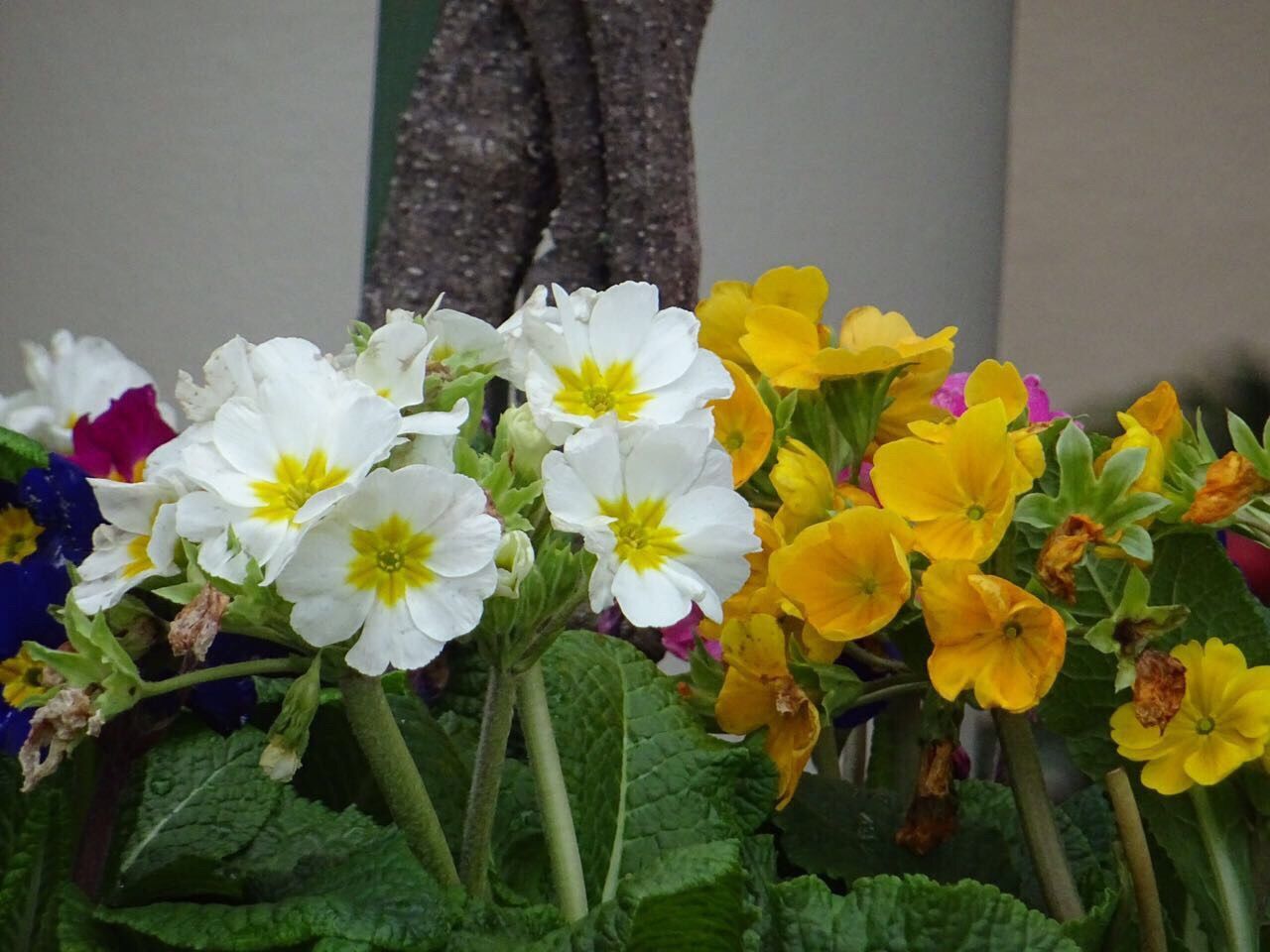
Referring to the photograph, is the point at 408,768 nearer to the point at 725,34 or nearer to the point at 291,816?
the point at 291,816

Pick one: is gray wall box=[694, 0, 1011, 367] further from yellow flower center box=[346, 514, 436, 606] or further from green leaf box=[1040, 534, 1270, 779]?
yellow flower center box=[346, 514, 436, 606]

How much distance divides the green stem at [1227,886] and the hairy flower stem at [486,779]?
0.71 ft

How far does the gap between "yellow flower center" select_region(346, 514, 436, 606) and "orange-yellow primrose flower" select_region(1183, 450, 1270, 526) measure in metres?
0.23

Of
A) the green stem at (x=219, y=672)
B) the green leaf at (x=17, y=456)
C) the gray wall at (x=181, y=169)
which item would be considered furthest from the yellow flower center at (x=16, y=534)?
the gray wall at (x=181, y=169)

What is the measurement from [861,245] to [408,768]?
3.69ft

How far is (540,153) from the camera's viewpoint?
70 cm

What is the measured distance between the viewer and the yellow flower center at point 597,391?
335 millimetres

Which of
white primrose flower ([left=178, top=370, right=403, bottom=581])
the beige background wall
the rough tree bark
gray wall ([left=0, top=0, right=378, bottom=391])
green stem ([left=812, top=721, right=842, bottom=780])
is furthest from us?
the beige background wall

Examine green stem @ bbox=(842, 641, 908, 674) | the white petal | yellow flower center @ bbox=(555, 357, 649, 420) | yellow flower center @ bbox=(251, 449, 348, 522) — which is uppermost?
yellow flower center @ bbox=(555, 357, 649, 420)

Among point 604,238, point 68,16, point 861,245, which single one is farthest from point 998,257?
point 68,16

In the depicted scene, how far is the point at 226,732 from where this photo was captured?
394 millimetres

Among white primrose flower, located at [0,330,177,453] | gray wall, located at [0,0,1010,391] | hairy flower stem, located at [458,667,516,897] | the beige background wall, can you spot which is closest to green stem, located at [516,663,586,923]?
hairy flower stem, located at [458,667,516,897]

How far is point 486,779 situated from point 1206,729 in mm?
210

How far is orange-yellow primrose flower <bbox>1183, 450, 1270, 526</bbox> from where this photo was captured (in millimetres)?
367
